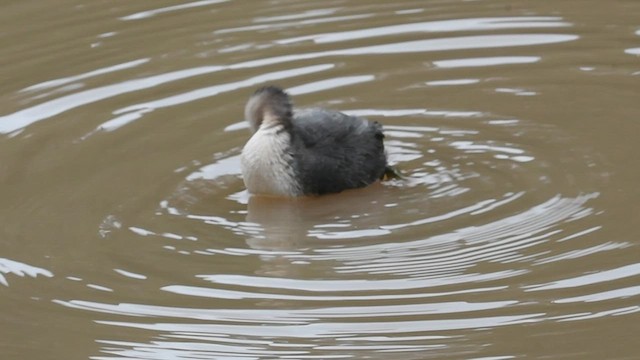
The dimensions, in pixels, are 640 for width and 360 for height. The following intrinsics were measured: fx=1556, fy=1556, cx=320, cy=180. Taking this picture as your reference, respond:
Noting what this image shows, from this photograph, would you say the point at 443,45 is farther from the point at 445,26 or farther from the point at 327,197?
the point at 327,197

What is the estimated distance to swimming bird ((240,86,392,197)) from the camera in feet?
33.4

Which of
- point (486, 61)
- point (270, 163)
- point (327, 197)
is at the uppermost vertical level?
point (486, 61)

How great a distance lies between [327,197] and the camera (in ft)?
34.0

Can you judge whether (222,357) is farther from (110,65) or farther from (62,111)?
(110,65)

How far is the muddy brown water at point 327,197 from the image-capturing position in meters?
8.10

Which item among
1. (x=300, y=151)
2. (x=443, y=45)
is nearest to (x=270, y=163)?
(x=300, y=151)

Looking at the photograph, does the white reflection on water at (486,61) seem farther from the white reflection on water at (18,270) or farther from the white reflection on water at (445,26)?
the white reflection on water at (18,270)

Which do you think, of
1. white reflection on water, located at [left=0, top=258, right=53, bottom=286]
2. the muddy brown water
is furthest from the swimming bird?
white reflection on water, located at [left=0, top=258, right=53, bottom=286]

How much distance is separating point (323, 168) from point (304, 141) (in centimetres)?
22

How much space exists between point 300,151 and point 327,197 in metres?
0.39

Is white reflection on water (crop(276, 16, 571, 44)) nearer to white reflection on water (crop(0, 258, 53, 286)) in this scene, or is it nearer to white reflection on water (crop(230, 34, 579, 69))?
white reflection on water (crop(230, 34, 579, 69))

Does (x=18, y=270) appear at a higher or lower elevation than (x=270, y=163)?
lower

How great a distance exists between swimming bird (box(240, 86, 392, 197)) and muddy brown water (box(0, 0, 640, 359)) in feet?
0.45

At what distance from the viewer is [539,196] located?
32.0ft
